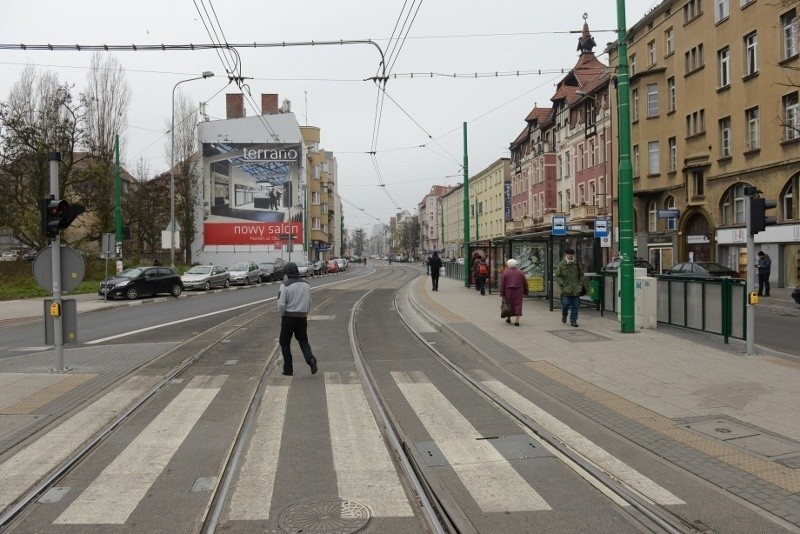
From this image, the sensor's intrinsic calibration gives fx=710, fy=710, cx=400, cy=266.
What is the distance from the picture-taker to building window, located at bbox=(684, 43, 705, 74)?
3488cm

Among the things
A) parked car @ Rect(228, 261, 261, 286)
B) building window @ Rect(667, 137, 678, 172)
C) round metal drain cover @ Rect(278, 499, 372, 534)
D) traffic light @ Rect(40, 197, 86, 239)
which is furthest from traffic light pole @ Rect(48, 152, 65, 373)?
building window @ Rect(667, 137, 678, 172)

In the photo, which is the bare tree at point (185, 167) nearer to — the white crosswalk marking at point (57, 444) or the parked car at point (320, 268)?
the parked car at point (320, 268)

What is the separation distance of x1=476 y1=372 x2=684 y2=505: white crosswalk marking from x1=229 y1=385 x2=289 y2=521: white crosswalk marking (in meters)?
2.58

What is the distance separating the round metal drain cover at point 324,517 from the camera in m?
4.38

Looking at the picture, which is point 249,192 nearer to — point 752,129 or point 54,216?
point 752,129

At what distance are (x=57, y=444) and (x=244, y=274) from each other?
3693 cm

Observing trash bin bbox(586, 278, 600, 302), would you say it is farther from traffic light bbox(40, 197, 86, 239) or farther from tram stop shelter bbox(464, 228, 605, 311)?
traffic light bbox(40, 197, 86, 239)

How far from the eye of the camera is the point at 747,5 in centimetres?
3048

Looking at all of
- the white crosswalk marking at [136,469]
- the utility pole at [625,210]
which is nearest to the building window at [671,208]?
the utility pole at [625,210]

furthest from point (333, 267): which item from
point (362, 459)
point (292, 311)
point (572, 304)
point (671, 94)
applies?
point (362, 459)

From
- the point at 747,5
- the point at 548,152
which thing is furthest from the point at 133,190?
the point at 747,5

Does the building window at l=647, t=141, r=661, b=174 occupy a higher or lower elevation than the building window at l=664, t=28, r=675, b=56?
lower

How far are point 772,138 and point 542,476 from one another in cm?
2847

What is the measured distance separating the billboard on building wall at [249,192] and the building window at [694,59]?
131 feet
